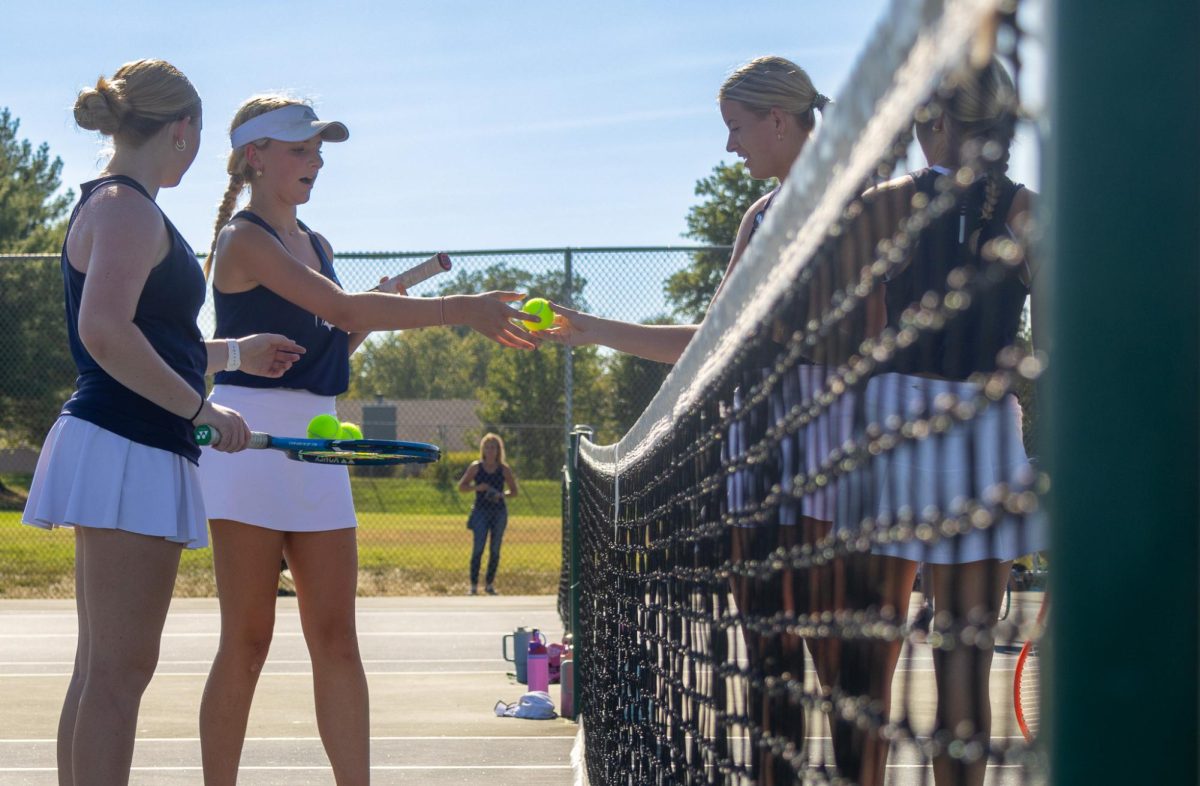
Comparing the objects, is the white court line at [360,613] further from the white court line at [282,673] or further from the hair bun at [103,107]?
the hair bun at [103,107]

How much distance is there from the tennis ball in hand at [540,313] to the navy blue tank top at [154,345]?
990 millimetres

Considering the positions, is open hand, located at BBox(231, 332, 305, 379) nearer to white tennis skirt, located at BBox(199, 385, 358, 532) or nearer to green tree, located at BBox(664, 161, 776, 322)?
white tennis skirt, located at BBox(199, 385, 358, 532)

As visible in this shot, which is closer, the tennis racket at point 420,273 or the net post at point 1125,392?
the net post at point 1125,392

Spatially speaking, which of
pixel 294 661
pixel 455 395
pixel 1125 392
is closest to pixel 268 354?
pixel 1125 392

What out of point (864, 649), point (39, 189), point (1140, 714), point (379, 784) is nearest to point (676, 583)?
point (864, 649)

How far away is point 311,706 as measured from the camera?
6.71 meters

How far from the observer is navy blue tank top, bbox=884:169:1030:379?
2230 mm

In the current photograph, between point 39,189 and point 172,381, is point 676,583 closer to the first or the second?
point 172,381

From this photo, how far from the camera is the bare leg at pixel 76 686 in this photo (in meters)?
3.06

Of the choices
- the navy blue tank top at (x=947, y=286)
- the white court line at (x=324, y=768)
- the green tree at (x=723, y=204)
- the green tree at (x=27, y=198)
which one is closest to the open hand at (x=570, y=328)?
the navy blue tank top at (x=947, y=286)

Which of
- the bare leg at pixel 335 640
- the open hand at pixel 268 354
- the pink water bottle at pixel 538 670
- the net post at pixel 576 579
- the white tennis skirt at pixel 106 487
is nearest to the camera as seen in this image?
the white tennis skirt at pixel 106 487

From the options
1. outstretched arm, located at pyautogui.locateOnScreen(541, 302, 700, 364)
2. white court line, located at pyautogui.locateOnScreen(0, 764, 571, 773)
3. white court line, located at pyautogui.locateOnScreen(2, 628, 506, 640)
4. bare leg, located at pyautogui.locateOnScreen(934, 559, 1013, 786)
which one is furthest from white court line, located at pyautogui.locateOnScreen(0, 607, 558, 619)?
bare leg, located at pyautogui.locateOnScreen(934, 559, 1013, 786)

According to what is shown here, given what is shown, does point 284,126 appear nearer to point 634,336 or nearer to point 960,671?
point 634,336

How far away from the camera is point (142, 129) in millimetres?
3229
